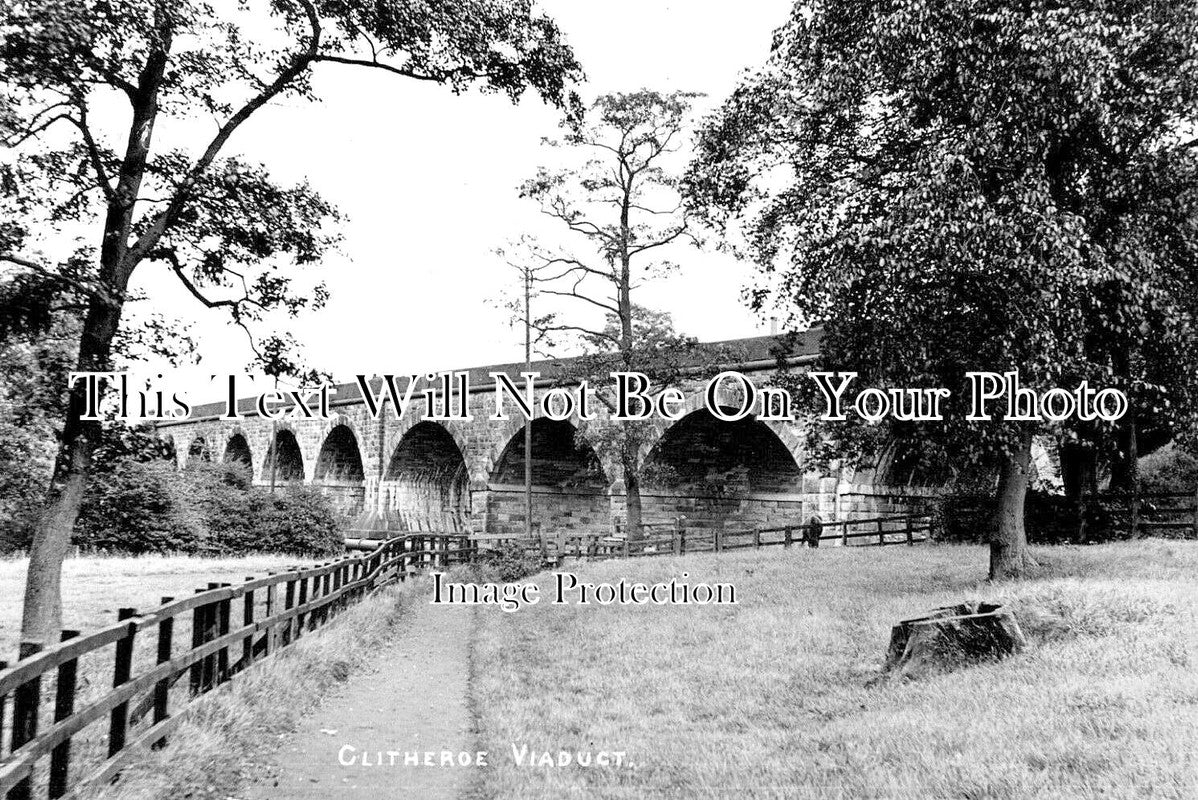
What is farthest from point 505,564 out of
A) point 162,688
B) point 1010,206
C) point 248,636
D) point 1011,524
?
point 162,688

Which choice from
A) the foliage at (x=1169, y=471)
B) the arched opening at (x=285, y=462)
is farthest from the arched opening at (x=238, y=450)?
the foliage at (x=1169, y=471)

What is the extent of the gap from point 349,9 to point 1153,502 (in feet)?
63.9

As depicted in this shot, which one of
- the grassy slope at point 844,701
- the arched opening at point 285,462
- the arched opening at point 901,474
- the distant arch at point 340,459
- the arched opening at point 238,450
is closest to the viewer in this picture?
the grassy slope at point 844,701

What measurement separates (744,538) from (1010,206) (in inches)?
724

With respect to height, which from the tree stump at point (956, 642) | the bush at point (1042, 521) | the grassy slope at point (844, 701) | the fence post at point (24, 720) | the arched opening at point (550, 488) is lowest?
the grassy slope at point (844, 701)

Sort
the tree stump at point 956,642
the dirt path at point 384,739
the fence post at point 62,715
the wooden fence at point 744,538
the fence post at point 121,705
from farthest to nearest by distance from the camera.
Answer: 1. the wooden fence at point 744,538
2. the tree stump at point 956,642
3. the dirt path at point 384,739
4. the fence post at point 121,705
5. the fence post at point 62,715

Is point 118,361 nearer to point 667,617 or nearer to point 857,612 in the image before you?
point 667,617

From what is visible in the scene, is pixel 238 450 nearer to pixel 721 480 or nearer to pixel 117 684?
pixel 721 480

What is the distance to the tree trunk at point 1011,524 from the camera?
1291 centimetres

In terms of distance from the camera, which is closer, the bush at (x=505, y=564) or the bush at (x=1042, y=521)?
the bush at (x=1042, y=521)

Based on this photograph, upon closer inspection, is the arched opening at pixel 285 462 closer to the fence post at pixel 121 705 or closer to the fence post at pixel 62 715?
the fence post at pixel 121 705

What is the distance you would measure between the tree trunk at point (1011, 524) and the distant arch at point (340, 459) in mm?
30400

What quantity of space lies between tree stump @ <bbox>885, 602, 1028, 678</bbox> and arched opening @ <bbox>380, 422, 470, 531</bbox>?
27618 millimetres

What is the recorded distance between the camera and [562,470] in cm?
3303
